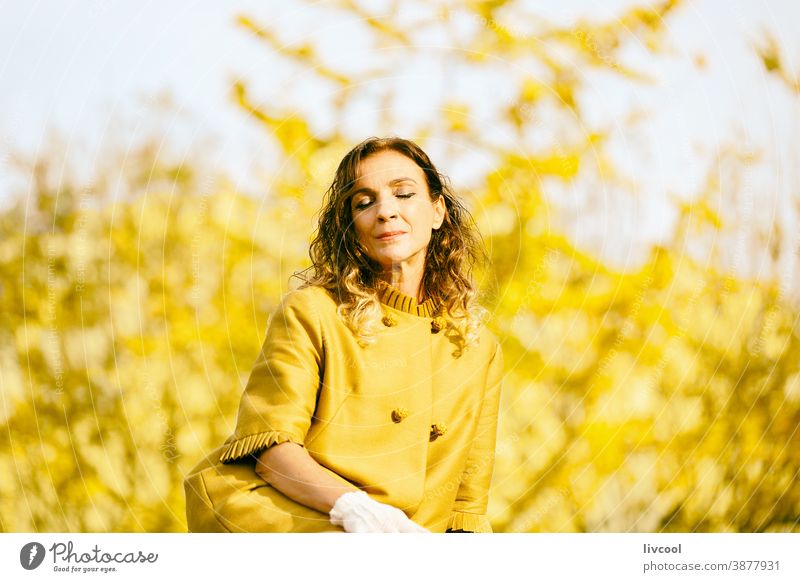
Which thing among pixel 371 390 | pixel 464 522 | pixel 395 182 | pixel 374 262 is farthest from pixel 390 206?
pixel 464 522

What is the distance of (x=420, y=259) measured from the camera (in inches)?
90.2

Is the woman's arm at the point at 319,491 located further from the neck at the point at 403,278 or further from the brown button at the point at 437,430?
the neck at the point at 403,278

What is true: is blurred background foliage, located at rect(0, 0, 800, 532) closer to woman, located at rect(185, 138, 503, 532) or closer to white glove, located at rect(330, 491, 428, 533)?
woman, located at rect(185, 138, 503, 532)

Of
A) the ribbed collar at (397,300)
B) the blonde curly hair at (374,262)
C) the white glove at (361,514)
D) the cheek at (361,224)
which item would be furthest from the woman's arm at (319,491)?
the cheek at (361,224)

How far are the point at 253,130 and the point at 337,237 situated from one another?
0.52 metres

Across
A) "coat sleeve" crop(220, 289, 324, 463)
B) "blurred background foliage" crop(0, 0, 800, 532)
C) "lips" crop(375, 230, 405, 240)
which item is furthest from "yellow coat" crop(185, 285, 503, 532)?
"blurred background foliage" crop(0, 0, 800, 532)

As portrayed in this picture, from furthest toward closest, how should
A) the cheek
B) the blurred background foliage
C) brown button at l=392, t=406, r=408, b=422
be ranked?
the blurred background foliage → the cheek → brown button at l=392, t=406, r=408, b=422

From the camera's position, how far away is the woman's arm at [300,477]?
6.55ft

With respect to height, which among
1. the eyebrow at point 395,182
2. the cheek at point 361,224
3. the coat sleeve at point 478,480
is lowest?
the coat sleeve at point 478,480

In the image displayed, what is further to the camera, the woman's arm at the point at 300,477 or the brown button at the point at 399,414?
the brown button at the point at 399,414

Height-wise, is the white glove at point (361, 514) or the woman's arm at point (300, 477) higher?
the woman's arm at point (300, 477)

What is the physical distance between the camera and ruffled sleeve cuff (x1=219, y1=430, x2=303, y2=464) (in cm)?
200

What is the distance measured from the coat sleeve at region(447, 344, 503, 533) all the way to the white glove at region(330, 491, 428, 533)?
0.25 metres

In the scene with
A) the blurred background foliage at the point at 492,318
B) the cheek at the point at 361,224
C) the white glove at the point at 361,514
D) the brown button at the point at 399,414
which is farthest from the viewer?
the blurred background foliage at the point at 492,318
